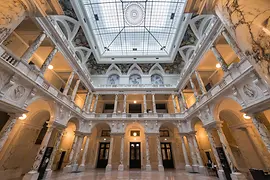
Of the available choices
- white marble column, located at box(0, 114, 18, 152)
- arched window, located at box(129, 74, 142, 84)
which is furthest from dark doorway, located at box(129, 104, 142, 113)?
white marble column, located at box(0, 114, 18, 152)

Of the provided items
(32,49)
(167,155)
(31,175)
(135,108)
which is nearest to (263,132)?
(167,155)

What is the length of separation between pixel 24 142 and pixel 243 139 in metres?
17.0

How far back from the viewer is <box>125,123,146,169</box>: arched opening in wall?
15.2m

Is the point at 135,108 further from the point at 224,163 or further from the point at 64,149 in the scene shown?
the point at 224,163

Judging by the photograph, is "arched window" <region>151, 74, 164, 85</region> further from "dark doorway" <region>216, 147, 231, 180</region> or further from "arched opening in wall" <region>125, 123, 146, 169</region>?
"dark doorway" <region>216, 147, 231, 180</region>

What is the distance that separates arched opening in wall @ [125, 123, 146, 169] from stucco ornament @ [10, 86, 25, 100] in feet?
35.0

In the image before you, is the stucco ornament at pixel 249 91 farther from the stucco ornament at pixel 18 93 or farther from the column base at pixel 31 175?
the column base at pixel 31 175

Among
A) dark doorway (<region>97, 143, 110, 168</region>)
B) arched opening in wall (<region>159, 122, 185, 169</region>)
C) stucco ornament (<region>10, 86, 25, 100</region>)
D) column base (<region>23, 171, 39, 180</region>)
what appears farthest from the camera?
dark doorway (<region>97, 143, 110, 168</region>)

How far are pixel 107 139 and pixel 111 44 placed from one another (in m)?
13.0

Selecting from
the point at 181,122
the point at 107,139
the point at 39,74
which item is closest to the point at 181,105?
the point at 181,122

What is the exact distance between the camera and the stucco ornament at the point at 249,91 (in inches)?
244

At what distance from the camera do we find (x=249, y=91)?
252 inches

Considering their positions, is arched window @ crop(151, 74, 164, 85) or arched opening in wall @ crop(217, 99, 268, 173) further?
arched window @ crop(151, 74, 164, 85)

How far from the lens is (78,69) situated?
1343 cm
